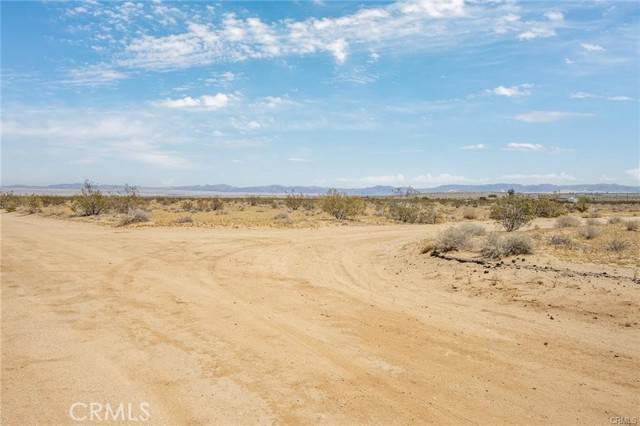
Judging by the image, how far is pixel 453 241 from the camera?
15.4 m

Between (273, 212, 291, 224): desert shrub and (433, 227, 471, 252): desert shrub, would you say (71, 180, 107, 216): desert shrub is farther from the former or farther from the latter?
(433, 227, 471, 252): desert shrub

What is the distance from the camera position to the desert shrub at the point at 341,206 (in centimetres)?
3734

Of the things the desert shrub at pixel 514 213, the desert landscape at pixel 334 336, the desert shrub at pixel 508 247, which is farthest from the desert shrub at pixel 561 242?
the desert shrub at pixel 514 213

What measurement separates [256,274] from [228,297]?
9.30 ft

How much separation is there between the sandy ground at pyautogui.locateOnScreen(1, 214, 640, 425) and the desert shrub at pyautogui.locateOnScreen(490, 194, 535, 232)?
37.0 feet

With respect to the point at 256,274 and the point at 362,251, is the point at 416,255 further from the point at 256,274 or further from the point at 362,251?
the point at 256,274

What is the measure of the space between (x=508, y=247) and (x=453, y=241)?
1.95 meters

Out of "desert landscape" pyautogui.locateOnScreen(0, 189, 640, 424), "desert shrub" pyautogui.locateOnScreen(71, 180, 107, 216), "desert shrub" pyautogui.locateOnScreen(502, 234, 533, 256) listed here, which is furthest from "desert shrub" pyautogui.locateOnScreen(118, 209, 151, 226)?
"desert shrub" pyautogui.locateOnScreen(502, 234, 533, 256)

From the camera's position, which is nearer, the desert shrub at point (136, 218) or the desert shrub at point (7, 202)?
the desert shrub at point (136, 218)

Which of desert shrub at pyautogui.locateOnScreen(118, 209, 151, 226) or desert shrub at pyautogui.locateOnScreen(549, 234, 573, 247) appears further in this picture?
desert shrub at pyautogui.locateOnScreen(118, 209, 151, 226)

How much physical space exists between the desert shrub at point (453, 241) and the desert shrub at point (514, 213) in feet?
28.3

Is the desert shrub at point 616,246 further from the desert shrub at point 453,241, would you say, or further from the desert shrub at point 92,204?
the desert shrub at point 92,204

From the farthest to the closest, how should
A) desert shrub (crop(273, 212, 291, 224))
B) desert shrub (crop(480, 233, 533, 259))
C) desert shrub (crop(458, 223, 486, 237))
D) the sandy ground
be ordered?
desert shrub (crop(273, 212, 291, 224)) < desert shrub (crop(458, 223, 486, 237)) < desert shrub (crop(480, 233, 533, 259)) < the sandy ground

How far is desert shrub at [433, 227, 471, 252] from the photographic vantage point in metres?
15.4
